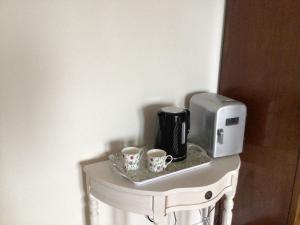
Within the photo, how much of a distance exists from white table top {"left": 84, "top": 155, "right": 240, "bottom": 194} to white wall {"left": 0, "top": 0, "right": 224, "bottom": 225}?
0.51 ft

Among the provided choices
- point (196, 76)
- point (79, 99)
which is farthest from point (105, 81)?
point (196, 76)

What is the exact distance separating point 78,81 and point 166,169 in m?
0.50

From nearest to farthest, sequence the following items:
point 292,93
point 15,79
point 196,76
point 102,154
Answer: point 15,79 → point 292,93 → point 102,154 → point 196,76

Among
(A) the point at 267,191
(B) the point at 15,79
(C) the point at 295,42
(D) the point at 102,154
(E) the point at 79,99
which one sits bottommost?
(A) the point at 267,191

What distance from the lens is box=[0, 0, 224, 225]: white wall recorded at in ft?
3.79

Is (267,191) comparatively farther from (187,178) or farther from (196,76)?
(196,76)

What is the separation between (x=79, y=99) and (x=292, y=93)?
34.4 inches

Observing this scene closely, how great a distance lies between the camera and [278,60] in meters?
1.32

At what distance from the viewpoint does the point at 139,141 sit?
151 cm

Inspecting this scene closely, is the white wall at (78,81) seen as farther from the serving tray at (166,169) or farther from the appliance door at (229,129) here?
the appliance door at (229,129)

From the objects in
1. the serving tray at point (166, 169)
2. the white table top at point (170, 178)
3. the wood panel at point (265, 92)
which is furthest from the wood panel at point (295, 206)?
the serving tray at point (166, 169)

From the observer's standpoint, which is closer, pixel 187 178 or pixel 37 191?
pixel 187 178

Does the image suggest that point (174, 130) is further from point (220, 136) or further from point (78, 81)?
point (78, 81)

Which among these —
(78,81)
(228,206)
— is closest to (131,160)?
(78,81)
